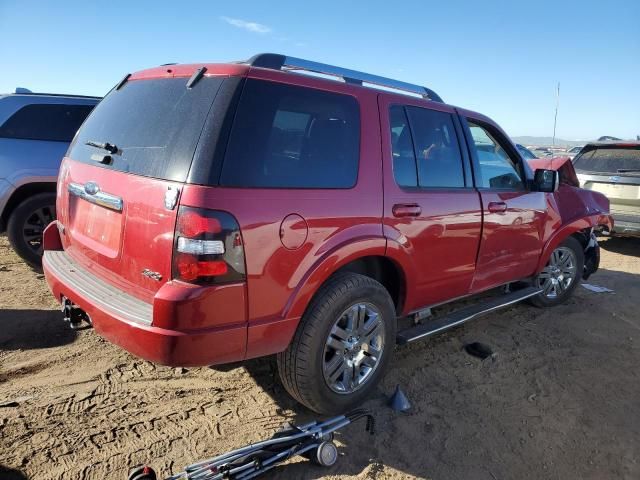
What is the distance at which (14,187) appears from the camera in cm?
504

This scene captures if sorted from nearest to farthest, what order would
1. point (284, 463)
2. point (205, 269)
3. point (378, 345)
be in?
point (205, 269) → point (284, 463) → point (378, 345)

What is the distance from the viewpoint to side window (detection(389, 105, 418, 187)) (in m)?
3.05

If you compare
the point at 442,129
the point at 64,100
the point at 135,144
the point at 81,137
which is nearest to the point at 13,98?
the point at 64,100

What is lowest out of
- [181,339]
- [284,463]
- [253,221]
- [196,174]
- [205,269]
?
[284,463]

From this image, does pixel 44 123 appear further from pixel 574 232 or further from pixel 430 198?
pixel 574 232

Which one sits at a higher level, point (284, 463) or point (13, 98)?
point (13, 98)

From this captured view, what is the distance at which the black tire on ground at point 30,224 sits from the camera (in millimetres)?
5107

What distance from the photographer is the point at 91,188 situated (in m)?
2.71

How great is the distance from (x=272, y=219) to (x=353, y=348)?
108 centimetres

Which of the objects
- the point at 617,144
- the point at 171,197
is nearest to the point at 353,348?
the point at 171,197

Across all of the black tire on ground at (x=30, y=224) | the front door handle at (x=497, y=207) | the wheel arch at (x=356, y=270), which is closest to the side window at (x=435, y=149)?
the front door handle at (x=497, y=207)

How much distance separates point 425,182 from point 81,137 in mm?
2368

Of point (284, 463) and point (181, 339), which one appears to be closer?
point (181, 339)

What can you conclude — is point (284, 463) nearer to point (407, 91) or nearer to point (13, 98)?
point (407, 91)
